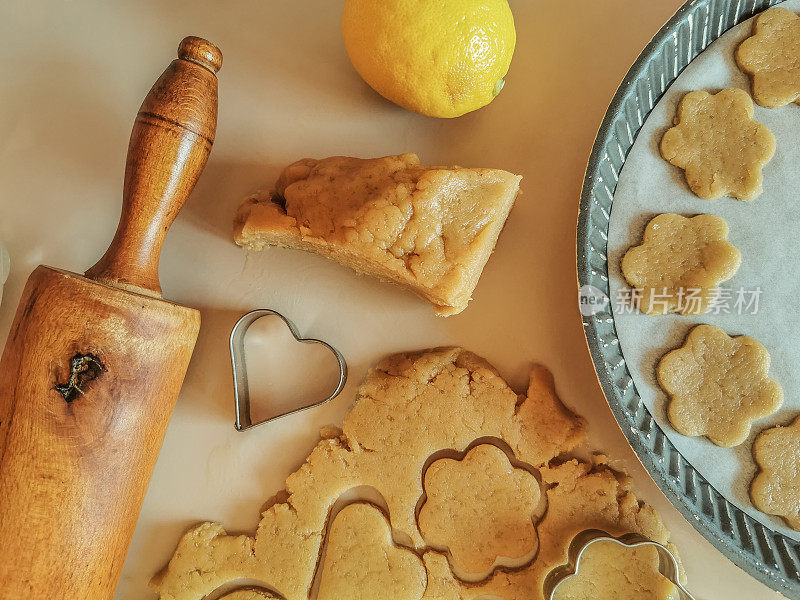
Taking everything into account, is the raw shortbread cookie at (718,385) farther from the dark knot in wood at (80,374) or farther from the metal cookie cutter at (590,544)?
the dark knot in wood at (80,374)

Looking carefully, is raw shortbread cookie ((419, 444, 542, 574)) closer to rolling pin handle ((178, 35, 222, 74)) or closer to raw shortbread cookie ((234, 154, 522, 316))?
raw shortbread cookie ((234, 154, 522, 316))

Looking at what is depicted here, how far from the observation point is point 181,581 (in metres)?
1.39

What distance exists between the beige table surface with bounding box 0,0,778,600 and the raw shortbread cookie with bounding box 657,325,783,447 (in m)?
0.19

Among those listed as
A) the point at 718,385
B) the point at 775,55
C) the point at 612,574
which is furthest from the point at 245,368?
the point at 775,55

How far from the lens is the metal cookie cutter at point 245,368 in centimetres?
136

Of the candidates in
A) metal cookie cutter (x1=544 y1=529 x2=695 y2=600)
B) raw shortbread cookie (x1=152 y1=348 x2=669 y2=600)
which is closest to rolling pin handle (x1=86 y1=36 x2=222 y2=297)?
raw shortbread cookie (x1=152 y1=348 x2=669 y2=600)

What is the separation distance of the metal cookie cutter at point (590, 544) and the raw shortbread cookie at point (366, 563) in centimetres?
31

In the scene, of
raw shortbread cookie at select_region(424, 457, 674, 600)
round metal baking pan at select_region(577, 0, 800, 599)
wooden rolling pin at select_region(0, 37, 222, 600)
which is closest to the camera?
wooden rolling pin at select_region(0, 37, 222, 600)

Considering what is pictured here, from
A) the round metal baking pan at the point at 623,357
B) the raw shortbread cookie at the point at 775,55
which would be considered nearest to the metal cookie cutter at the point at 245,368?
the round metal baking pan at the point at 623,357

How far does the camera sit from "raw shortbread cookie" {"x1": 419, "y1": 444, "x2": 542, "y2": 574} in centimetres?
136

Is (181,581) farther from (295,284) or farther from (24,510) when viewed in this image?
(295,284)

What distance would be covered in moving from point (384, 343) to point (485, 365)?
0.26 m

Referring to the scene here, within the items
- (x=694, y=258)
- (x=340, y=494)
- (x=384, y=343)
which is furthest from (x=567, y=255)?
(x=340, y=494)

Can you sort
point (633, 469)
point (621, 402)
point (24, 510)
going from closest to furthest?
1. point (24, 510)
2. point (621, 402)
3. point (633, 469)
